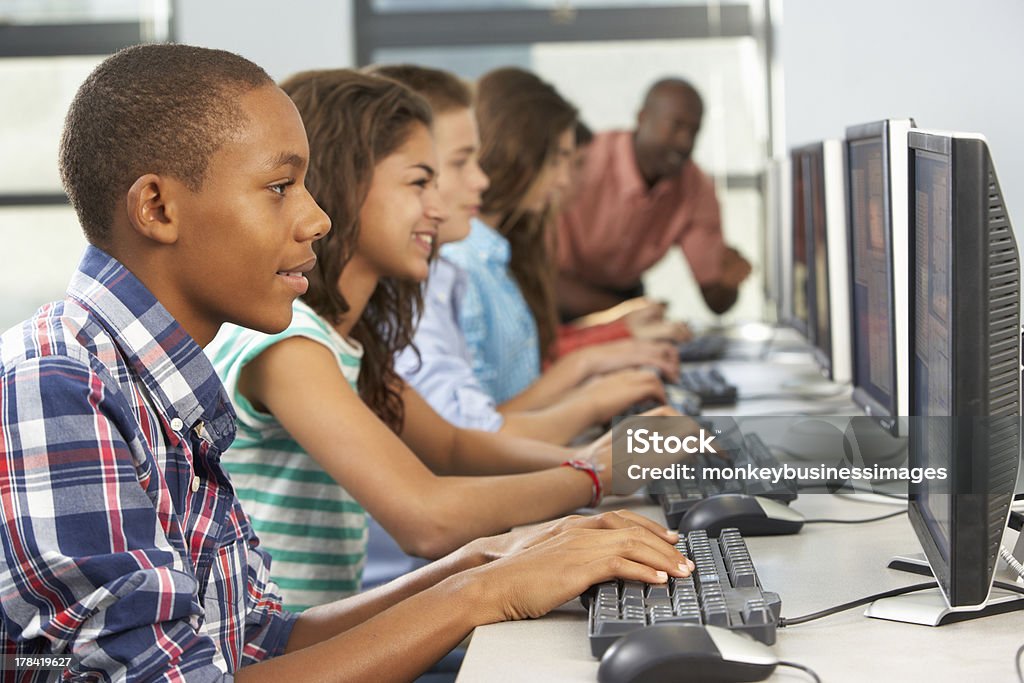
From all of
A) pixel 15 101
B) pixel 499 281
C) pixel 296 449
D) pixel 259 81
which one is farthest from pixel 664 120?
pixel 259 81

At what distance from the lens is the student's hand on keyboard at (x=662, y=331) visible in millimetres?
3098

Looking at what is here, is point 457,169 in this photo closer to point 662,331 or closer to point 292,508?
point 292,508

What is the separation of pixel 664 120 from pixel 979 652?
323 cm

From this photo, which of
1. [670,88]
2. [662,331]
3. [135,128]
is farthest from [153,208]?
[670,88]

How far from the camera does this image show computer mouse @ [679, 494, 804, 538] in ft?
4.13

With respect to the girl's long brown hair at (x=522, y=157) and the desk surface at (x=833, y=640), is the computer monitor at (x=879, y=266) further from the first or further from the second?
the girl's long brown hair at (x=522, y=157)

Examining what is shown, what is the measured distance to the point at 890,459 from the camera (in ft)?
4.77

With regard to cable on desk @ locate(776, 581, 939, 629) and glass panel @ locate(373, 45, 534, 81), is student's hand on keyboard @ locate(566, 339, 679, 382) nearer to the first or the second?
cable on desk @ locate(776, 581, 939, 629)

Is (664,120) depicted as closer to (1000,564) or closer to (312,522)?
(312,522)

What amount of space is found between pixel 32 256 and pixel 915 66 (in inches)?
147

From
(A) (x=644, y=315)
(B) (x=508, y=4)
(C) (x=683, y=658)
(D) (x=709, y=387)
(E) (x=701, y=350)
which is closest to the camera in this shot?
(C) (x=683, y=658)

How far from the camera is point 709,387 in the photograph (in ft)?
7.64

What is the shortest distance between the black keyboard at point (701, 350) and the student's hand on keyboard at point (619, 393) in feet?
3.11

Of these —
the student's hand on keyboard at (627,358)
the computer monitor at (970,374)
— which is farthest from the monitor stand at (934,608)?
the student's hand on keyboard at (627,358)
